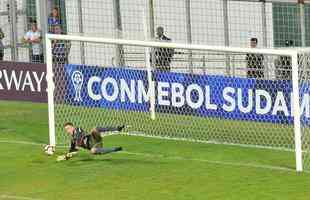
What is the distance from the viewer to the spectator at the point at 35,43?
31.5m

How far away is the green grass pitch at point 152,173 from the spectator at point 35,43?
26.8ft

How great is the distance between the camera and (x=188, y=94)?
22641 mm

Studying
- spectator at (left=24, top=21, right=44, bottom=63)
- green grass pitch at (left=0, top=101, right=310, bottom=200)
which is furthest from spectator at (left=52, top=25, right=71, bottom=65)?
spectator at (left=24, top=21, right=44, bottom=63)

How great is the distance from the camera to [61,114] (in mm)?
24703

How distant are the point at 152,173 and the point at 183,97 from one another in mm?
4001

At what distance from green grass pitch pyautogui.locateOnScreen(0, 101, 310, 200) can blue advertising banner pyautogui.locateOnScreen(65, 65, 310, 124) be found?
749 mm

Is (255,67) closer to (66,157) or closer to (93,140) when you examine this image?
(93,140)

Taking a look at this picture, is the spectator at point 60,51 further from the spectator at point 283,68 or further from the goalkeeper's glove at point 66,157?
the goalkeeper's glove at point 66,157

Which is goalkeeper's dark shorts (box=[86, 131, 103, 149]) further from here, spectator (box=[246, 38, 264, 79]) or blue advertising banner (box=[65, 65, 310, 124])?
spectator (box=[246, 38, 264, 79])

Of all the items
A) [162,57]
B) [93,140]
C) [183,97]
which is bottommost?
[93,140]

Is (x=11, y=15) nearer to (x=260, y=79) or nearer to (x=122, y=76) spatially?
(x=122, y=76)

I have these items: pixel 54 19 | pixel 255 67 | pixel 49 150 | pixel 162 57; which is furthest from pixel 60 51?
pixel 49 150

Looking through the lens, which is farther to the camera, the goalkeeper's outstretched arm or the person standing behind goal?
the person standing behind goal

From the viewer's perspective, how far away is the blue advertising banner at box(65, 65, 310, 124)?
2128 centimetres
